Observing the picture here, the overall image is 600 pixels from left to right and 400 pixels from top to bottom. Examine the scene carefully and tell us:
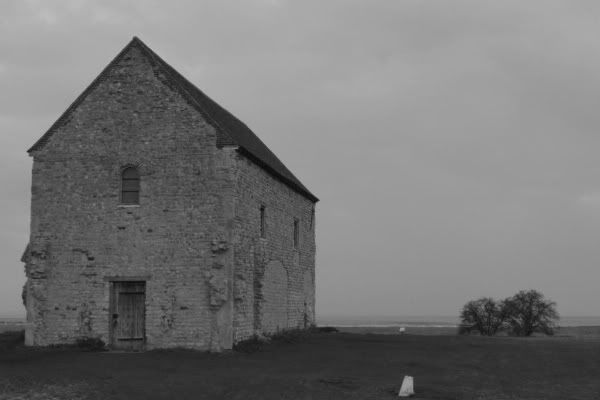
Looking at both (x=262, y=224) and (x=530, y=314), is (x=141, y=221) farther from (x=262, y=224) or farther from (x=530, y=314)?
(x=530, y=314)

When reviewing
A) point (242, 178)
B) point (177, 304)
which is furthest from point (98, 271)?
point (242, 178)

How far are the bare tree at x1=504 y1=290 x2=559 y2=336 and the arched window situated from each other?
24.2 m

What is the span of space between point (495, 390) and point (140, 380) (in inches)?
330

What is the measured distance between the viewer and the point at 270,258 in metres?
26.9

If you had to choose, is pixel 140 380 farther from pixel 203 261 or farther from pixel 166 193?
pixel 166 193

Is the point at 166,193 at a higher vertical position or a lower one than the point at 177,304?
higher

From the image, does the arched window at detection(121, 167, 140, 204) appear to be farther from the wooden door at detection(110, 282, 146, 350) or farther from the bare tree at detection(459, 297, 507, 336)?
the bare tree at detection(459, 297, 507, 336)

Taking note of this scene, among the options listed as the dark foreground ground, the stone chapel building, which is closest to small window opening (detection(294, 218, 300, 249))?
the dark foreground ground

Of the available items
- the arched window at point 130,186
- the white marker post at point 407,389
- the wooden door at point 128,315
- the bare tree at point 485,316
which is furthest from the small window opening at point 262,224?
the bare tree at point 485,316

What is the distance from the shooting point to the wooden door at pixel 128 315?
23.0 meters

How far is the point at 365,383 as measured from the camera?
56.6 ft

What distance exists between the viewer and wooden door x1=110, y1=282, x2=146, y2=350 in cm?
2295

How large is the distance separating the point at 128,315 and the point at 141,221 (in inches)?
121

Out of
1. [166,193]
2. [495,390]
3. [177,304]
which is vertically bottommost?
[495,390]
